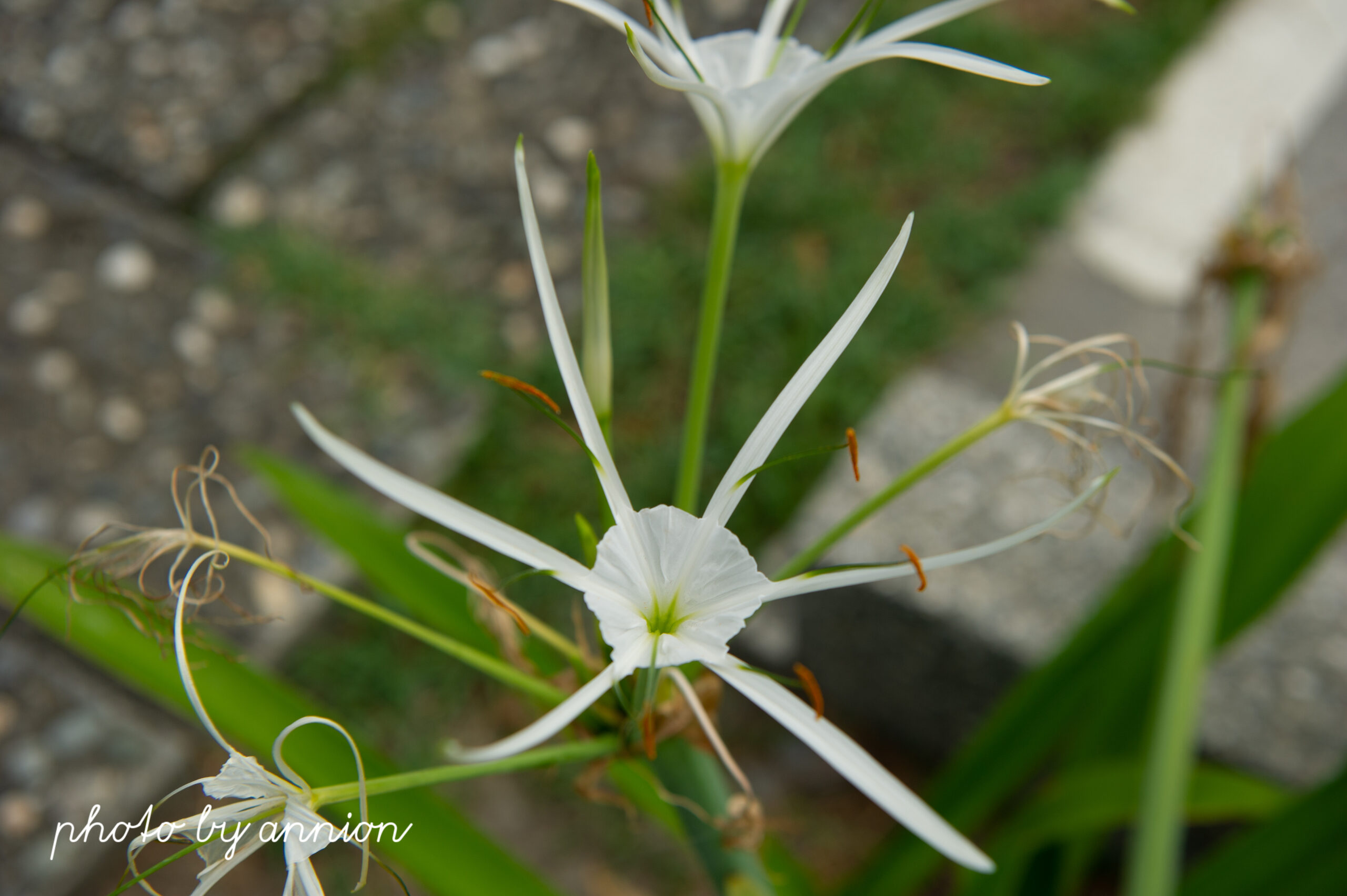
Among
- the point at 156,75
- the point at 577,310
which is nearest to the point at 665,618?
the point at 577,310

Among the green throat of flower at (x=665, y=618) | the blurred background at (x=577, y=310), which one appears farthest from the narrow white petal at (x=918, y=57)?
the blurred background at (x=577, y=310)

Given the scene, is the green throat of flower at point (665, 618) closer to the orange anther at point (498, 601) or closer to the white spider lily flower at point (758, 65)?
the orange anther at point (498, 601)

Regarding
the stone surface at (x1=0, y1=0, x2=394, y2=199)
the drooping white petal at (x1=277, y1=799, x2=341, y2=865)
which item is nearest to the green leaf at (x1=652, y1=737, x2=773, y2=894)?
the drooping white petal at (x1=277, y1=799, x2=341, y2=865)

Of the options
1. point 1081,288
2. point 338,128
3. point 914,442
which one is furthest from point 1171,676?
point 338,128

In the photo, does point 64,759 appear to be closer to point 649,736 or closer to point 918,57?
point 649,736

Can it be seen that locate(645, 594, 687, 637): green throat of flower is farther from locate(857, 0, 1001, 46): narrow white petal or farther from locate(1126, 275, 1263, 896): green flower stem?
locate(1126, 275, 1263, 896): green flower stem

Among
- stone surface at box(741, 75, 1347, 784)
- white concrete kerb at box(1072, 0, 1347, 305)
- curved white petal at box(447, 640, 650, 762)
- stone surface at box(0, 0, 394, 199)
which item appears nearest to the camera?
curved white petal at box(447, 640, 650, 762)
